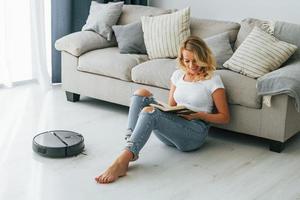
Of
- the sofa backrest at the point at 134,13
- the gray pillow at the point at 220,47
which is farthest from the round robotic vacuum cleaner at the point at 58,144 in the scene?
the sofa backrest at the point at 134,13

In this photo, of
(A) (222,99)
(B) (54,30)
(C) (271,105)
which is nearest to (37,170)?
(A) (222,99)

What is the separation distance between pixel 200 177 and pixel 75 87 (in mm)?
1788

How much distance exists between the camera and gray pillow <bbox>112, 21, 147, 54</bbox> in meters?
4.46

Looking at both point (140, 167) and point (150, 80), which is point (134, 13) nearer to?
point (150, 80)

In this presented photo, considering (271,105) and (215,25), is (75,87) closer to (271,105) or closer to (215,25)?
(215,25)

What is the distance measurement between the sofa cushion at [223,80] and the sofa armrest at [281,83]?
0.26ft

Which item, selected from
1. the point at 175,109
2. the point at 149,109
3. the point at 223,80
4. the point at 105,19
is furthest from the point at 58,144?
the point at 105,19

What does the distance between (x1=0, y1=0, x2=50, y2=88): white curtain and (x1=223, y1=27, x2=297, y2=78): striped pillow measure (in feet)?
6.70

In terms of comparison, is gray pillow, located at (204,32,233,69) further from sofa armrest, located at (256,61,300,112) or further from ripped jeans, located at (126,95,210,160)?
ripped jeans, located at (126,95,210,160)

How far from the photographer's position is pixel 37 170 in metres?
3.18

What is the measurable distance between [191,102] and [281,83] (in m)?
0.58

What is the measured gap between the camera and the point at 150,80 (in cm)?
405

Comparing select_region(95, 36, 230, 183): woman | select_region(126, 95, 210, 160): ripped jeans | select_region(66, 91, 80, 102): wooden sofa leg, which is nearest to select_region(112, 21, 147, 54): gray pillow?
select_region(66, 91, 80, 102): wooden sofa leg

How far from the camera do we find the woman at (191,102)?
132 inches
